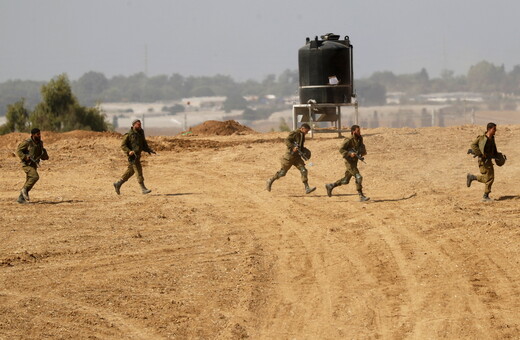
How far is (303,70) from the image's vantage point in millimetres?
33406

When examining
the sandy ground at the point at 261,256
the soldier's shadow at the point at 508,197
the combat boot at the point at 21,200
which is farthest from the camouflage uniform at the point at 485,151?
the combat boot at the point at 21,200

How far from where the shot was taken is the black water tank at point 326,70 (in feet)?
107

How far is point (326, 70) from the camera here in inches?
1288

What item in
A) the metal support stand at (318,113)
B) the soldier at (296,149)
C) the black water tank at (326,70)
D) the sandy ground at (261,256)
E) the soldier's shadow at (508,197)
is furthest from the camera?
the metal support stand at (318,113)

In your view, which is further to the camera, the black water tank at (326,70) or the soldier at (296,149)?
the black water tank at (326,70)

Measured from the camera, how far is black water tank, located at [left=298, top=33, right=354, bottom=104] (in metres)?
32.7

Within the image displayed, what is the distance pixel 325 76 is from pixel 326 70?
0.73ft

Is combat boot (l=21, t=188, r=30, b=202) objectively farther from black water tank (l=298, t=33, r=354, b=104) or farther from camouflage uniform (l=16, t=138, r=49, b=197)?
black water tank (l=298, t=33, r=354, b=104)

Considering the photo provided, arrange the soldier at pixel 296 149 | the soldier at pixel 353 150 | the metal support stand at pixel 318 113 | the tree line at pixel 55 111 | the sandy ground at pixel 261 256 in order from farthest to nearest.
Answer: the tree line at pixel 55 111, the metal support stand at pixel 318 113, the soldier at pixel 296 149, the soldier at pixel 353 150, the sandy ground at pixel 261 256

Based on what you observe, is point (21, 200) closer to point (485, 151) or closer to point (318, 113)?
point (485, 151)

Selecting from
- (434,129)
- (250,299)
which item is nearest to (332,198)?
(250,299)

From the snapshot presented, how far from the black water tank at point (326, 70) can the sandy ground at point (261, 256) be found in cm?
608

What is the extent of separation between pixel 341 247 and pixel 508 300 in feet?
13.1

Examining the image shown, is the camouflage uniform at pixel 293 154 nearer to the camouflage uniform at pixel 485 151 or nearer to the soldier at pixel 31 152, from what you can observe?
the camouflage uniform at pixel 485 151
